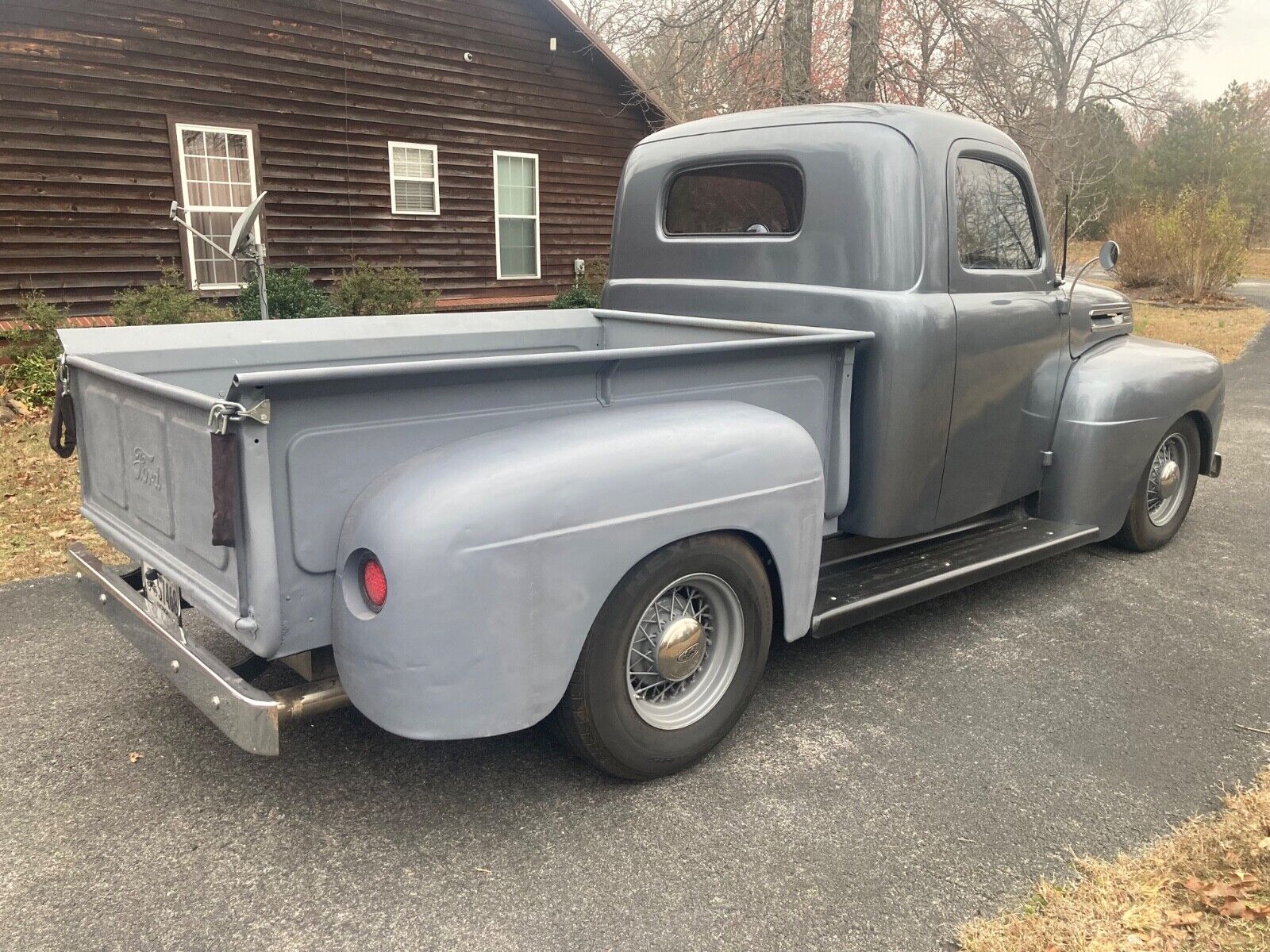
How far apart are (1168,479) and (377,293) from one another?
8439mm

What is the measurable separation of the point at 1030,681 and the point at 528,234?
1131cm

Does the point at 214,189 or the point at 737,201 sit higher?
the point at 214,189

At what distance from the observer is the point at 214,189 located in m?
10.8

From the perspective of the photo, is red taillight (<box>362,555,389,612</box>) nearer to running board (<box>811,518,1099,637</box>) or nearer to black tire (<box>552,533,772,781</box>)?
black tire (<box>552,533,772,781</box>)

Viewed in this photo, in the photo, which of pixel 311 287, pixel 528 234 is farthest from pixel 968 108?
pixel 311 287

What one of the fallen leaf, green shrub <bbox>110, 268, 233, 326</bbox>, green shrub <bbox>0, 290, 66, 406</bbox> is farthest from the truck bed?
green shrub <bbox>0, 290, 66, 406</bbox>

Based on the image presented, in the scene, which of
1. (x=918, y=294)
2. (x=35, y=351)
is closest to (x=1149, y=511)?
(x=918, y=294)

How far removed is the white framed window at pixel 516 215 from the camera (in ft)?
43.8

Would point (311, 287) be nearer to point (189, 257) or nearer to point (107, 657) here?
point (189, 257)

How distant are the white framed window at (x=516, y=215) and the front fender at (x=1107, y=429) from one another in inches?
390

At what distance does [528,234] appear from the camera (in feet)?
45.5

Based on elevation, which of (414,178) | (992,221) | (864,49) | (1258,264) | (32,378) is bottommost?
(32,378)

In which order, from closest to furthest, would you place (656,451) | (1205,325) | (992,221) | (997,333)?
(656,451)
(997,333)
(992,221)
(1205,325)

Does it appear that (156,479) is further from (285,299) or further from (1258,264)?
(1258,264)
